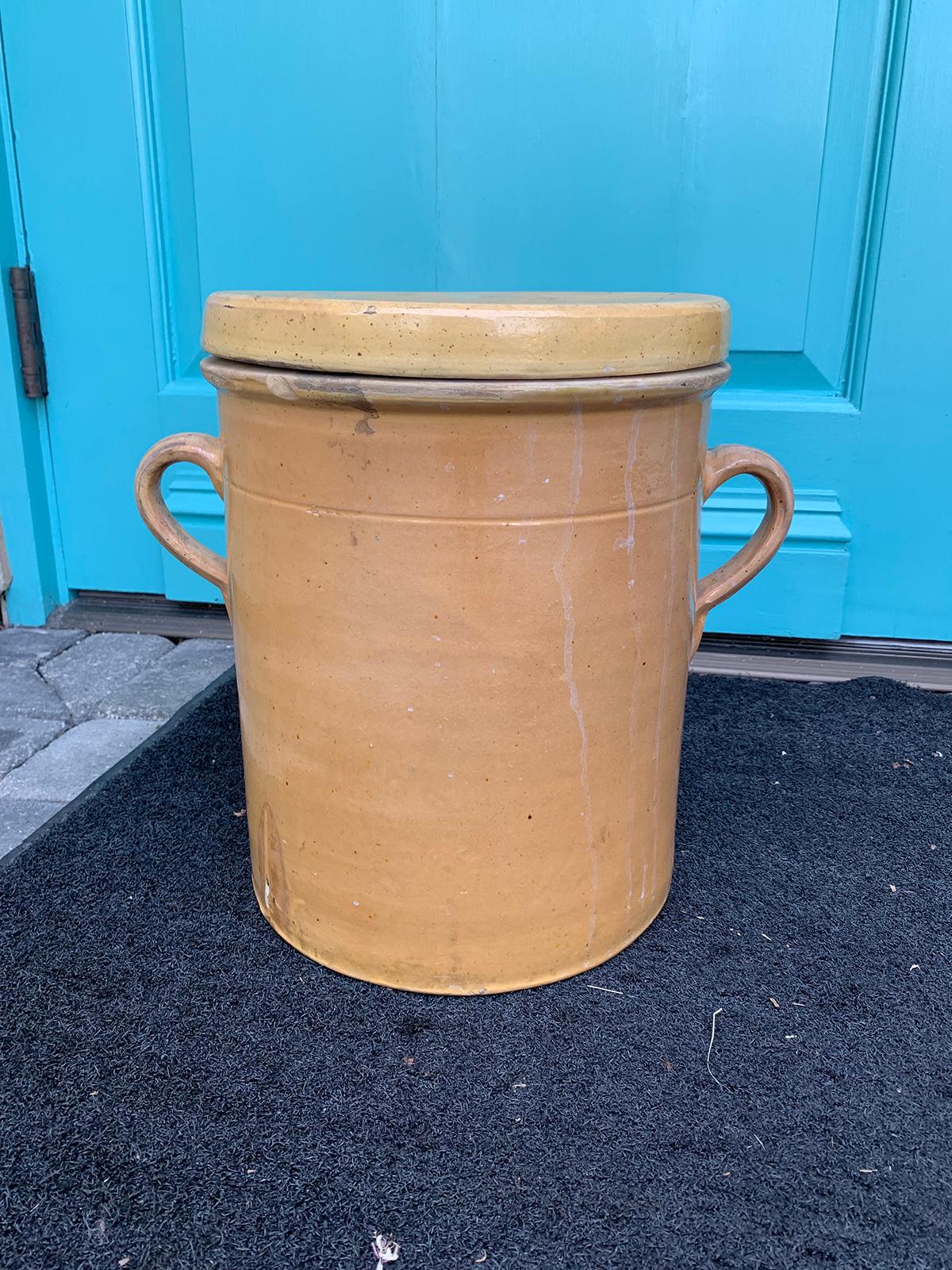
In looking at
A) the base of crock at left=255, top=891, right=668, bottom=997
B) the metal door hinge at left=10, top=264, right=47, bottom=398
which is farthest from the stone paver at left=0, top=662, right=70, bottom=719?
the base of crock at left=255, top=891, right=668, bottom=997

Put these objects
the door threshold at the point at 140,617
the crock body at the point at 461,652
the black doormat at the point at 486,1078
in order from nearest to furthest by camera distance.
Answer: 1. the black doormat at the point at 486,1078
2. the crock body at the point at 461,652
3. the door threshold at the point at 140,617

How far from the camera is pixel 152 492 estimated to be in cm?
115

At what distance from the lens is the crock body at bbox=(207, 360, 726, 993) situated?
35.7 inches

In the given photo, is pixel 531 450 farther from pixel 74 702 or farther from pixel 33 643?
pixel 33 643

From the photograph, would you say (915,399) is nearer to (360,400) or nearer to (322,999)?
(360,400)

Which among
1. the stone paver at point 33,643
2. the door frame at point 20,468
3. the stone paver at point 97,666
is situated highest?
the door frame at point 20,468

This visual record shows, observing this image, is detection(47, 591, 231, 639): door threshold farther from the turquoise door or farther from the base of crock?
the base of crock

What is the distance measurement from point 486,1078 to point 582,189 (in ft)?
4.65

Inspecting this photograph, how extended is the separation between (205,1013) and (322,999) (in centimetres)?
12

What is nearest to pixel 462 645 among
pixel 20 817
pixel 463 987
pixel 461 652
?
pixel 461 652

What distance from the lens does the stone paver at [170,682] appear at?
173 centimetres

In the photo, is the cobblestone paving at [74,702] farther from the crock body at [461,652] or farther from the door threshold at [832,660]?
the door threshold at [832,660]

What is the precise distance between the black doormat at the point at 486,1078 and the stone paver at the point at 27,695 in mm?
397

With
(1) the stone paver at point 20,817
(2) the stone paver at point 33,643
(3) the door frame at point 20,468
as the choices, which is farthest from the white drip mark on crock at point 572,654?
(3) the door frame at point 20,468
